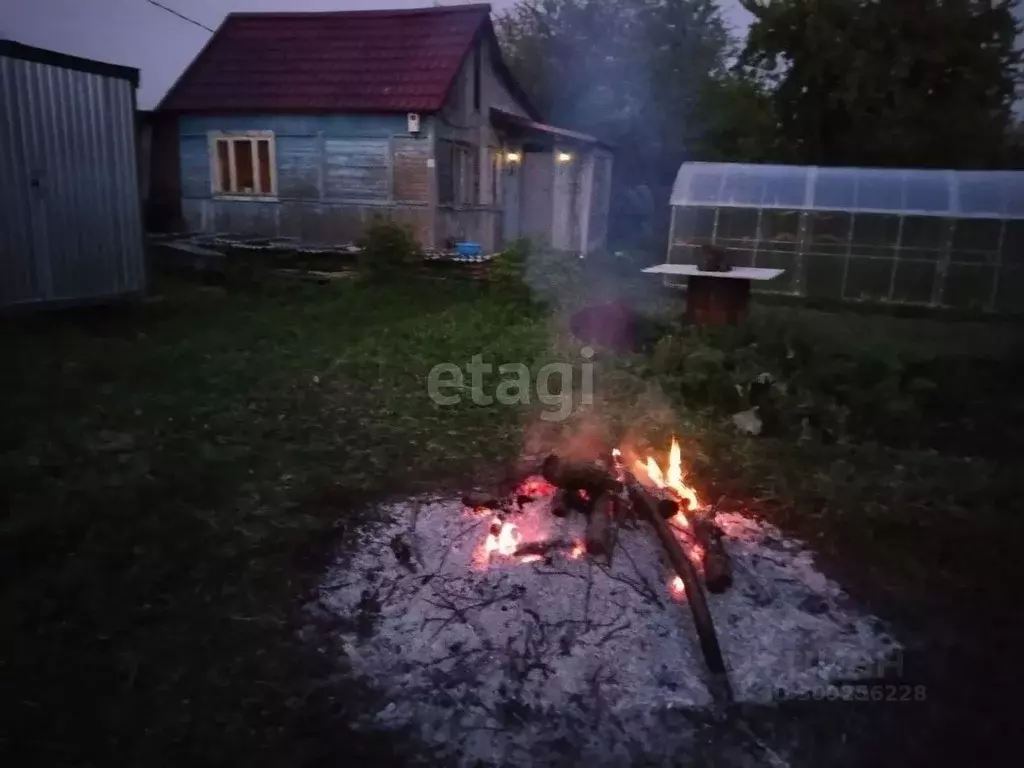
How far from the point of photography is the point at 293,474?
17.3 ft

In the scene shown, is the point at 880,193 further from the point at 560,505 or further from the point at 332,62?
the point at 560,505

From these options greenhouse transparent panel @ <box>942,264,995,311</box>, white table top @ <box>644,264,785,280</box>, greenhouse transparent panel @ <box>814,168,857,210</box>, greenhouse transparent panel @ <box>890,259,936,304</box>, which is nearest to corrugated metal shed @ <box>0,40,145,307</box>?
white table top @ <box>644,264,785,280</box>

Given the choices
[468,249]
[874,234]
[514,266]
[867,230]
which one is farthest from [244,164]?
[874,234]

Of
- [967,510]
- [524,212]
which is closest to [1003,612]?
[967,510]

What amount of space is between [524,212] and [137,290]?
12.4 metres

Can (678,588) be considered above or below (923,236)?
below

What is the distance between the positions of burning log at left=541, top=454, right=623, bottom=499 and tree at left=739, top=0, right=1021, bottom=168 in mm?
17964

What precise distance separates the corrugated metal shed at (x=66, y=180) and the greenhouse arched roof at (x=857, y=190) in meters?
9.32

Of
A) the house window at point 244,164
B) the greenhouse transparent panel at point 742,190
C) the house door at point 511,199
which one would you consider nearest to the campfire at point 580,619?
the greenhouse transparent panel at point 742,190

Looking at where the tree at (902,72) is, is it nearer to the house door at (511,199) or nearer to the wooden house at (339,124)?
the house door at (511,199)

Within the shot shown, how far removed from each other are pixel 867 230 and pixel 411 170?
824 cm

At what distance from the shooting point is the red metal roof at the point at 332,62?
1447cm

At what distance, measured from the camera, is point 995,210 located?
1282 cm

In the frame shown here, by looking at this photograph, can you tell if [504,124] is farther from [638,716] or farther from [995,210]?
[638,716]
